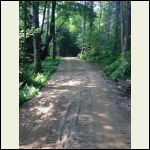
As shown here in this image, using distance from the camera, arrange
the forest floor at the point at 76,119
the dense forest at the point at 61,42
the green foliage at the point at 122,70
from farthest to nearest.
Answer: the green foliage at the point at 122,70 → the dense forest at the point at 61,42 → the forest floor at the point at 76,119

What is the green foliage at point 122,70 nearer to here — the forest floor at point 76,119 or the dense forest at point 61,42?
the dense forest at point 61,42

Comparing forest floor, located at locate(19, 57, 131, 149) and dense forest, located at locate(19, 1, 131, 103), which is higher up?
dense forest, located at locate(19, 1, 131, 103)

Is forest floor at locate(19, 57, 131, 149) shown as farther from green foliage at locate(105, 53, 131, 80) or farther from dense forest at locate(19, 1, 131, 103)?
green foliage at locate(105, 53, 131, 80)

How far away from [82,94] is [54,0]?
60.9 ft

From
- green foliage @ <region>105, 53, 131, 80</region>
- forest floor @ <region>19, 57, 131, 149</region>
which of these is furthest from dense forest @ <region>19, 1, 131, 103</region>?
forest floor @ <region>19, 57, 131, 149</region>

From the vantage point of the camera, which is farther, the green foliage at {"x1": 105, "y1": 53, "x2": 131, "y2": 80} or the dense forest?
the green foliage at {"x1": 105, "y1": 53, "x2": 131, "y2": 80}

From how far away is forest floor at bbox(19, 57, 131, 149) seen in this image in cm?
814

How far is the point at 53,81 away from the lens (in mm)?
17984

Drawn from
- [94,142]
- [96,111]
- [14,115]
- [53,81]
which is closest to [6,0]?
[14,115]

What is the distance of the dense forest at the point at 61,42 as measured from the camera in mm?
18422

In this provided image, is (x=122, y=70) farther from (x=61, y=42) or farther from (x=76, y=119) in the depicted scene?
(x=61, y=42)

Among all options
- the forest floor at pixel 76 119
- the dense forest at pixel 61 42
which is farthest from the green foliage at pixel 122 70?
the forest floor at pixel 76 119

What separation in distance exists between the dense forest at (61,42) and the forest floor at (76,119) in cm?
128

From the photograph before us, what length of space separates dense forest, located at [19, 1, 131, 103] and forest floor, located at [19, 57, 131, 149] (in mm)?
1276
